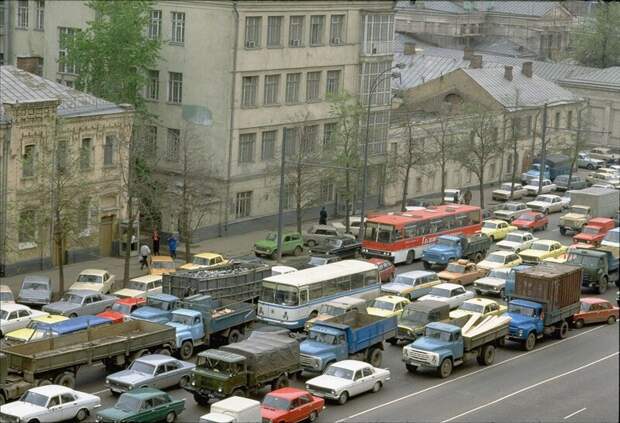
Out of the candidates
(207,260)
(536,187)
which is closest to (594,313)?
(207,260)

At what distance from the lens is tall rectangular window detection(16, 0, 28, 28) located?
79938 mm

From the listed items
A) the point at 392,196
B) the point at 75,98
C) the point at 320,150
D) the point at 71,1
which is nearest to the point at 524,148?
the point at 392,196

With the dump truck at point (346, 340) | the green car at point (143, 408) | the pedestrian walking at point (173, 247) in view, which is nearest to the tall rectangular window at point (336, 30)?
the pedestrian walking at point (173, 247)

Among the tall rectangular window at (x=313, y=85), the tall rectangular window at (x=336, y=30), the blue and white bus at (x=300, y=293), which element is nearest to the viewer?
the blue and white bus at (x=300, y=293)

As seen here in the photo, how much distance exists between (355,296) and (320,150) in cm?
2113

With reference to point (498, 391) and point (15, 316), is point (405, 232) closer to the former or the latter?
point (498, 391)

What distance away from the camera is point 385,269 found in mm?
60375

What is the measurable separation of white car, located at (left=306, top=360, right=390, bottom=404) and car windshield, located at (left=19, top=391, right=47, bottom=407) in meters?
8.48

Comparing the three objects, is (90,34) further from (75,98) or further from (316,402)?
(316,402)

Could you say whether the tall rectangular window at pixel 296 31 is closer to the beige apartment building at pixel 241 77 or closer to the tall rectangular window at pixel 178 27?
the beige apartment building at pixel 241 77

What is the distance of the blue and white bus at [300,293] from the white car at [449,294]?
326 centimetres

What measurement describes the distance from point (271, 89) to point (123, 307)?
2493 cm

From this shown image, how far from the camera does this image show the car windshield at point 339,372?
140 feet

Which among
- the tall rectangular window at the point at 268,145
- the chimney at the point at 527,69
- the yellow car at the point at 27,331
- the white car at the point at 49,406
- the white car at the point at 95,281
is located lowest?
the white car at the point at 95,281
